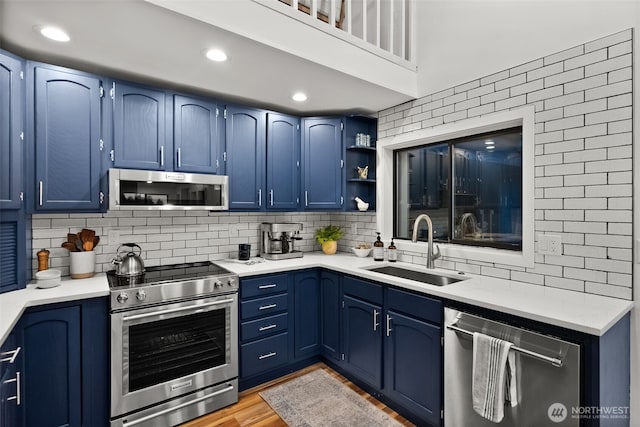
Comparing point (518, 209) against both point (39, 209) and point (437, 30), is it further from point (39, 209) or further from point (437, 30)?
point (39, 209)

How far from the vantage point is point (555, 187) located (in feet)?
6.79

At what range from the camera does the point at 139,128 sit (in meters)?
2.43

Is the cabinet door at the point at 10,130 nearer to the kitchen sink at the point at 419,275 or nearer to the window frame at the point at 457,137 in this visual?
the kitchen sink at the point at 419,275

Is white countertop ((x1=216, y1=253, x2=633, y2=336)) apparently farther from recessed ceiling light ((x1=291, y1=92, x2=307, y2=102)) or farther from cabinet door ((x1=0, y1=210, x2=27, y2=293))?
recessed ceiling light ((x1=291, y1=92, x2=307, y2=102))

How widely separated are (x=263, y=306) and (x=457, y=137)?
2.13m

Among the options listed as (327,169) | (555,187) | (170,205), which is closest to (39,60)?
(170,205)

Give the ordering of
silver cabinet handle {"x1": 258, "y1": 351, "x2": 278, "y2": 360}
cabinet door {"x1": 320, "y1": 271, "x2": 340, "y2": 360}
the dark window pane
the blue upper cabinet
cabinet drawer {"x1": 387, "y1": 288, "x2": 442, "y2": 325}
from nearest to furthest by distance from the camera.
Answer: cabinet drawer {"x1": 387, "y1": 288, "x2": 442, "y2": 325} → silver cabinet handle {"x1": 258, "y1": 351, "x2": 278, "y2": 360} → cabinet door {"x1": 320, "y1": 271, "x2": 340, "y2": 360} → the dark window pane → the blue upper cabinet

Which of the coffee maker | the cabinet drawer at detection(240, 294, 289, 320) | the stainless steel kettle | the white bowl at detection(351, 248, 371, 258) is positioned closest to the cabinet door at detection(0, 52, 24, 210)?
the stainless steel kettle

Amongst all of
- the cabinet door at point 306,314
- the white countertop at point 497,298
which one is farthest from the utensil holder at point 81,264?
the cabinet door at point 306,314

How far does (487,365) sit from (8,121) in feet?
9.84

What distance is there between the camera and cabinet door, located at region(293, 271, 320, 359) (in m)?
2.87

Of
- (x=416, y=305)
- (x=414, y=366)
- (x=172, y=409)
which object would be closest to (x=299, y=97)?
(x=416, y=305)

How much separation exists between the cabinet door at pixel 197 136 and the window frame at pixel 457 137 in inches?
62.1

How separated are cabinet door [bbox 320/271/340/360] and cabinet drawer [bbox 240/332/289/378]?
1.19 feet
